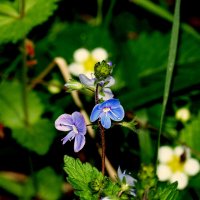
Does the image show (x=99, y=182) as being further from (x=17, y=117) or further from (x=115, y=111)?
(x=17, y=117)

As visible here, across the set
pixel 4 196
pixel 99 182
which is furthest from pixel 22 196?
pixel 99 182

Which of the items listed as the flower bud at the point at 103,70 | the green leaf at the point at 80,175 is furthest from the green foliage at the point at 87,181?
the flower bud at the point at 103,70

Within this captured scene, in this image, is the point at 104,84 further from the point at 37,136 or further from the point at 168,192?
the point at 37,136

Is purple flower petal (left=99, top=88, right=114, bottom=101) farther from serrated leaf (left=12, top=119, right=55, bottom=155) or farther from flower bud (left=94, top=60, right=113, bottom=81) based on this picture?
serrated leaf (left=12, top=119, right=55, bottom=155)

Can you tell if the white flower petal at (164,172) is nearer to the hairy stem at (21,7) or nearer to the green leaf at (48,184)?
the green leaf at (48,184)

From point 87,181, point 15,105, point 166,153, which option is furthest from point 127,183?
point 15,105

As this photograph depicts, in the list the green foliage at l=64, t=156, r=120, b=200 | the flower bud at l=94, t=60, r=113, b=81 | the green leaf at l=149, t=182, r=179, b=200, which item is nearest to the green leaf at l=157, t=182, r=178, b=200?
the green leaf at l=149, t=182, r=179, b=200
